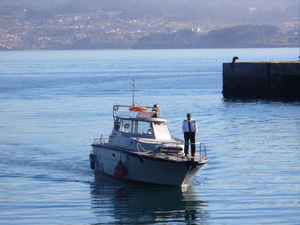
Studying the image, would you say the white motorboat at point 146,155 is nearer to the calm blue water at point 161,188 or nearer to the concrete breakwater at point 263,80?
the calm blue water at point 161,188

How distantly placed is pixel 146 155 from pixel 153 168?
0.67 meters

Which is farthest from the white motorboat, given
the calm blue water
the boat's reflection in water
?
the calm blue water

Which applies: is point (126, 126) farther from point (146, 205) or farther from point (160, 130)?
point (146, 205)

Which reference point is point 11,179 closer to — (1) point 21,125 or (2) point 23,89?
(1) point 21,125

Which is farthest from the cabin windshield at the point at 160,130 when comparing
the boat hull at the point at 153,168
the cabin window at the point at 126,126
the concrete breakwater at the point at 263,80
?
the concrete breakwater at the point at 263,80

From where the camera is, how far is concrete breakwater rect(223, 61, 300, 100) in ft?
192

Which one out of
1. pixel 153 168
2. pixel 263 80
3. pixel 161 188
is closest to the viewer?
pixel 153 168

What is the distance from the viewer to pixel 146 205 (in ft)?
79.3

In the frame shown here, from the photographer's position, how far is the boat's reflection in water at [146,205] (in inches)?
888

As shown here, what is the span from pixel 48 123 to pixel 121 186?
21666 millimetres

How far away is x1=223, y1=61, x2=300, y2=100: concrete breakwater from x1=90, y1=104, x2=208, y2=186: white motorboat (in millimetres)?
32915

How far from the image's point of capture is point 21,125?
4634 cm

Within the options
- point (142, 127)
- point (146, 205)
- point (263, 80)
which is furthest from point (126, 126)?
point (263, 80)

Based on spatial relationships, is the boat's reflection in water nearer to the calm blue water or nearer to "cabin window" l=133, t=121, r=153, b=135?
the calm blue water
